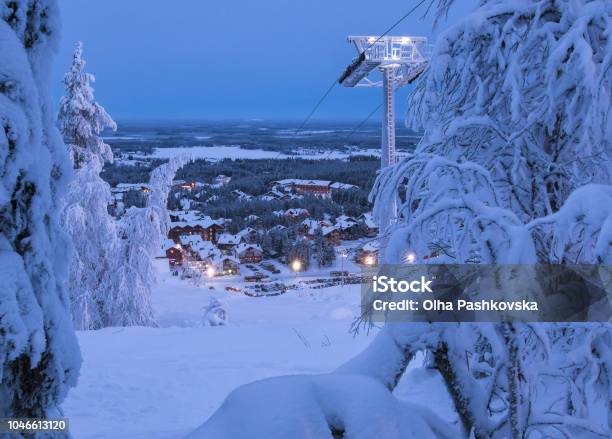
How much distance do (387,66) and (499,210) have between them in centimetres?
1410

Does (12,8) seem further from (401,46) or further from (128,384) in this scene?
(401,46)

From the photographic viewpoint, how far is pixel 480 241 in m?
2.96

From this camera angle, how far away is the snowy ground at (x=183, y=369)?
6.93 metres

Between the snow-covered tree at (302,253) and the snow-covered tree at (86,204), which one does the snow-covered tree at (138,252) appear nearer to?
the snow-covered tree at (86,204)

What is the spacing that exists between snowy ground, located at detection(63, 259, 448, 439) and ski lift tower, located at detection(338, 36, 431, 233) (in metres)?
6.16

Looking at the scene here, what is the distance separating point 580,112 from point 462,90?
1.12 meters

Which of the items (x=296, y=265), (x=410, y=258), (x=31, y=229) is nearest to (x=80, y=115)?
(x=31, y=229)

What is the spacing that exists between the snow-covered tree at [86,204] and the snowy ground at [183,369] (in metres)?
3.45

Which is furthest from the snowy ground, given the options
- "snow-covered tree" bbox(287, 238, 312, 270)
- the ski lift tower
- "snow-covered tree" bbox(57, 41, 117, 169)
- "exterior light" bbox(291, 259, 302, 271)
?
"snow-covered tree" bbox(287, 238, 312, 270)

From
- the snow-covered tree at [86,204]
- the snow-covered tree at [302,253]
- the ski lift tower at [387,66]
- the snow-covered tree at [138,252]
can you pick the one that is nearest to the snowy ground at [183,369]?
the snow-covered tree at [138,252]

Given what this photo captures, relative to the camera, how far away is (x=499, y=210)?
293 cm

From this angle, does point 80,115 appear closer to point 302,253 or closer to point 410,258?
point 410,258

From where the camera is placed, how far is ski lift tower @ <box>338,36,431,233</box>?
51.1ft

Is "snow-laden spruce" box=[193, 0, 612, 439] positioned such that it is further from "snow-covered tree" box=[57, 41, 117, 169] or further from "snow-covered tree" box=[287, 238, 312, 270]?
"snow-covered tree" box=[287, 238, 312, 270]
